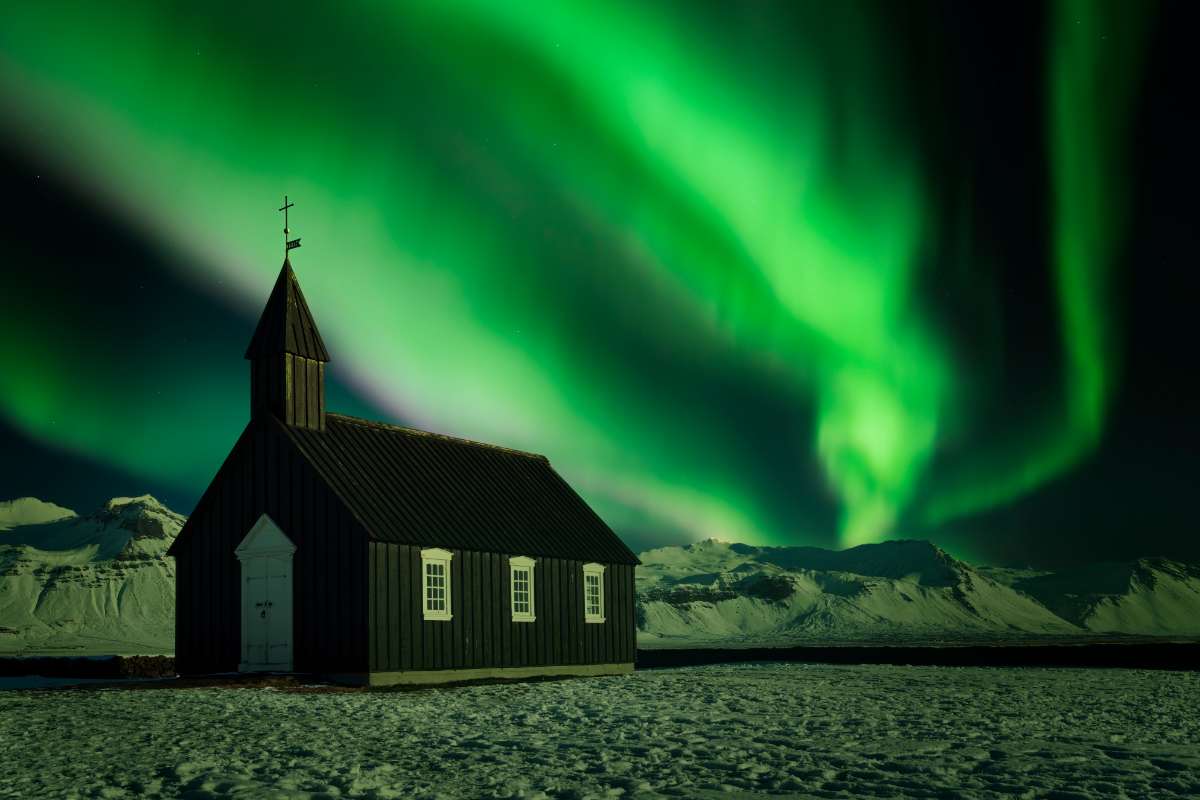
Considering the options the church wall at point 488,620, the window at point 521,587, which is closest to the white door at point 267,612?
the church wall at point 488,620

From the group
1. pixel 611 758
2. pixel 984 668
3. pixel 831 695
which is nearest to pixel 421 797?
pixel 611 758

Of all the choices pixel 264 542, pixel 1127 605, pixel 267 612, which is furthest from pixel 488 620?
pixel 1127 605

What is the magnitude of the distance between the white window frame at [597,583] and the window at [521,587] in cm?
264

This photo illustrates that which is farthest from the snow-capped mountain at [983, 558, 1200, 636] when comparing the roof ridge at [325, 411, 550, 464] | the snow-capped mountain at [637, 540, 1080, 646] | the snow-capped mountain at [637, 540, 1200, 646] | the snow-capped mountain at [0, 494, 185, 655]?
the roof ridge at [325, 411, 550, 464]

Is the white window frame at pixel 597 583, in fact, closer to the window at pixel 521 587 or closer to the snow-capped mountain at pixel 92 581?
the window at pixel 521 587

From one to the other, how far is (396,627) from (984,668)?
71.4 ft

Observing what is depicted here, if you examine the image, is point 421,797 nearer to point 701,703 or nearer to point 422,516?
point 701,703

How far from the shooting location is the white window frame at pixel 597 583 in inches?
1409

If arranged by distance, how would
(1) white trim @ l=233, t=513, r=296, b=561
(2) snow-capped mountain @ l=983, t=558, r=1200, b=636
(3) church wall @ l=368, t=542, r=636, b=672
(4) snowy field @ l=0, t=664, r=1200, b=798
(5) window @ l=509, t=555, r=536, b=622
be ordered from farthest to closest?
1. (2) snow-capped mountain @ l=983, t=558, r=1200, b=636
2. (5) window @ l=509, t=555, r=536, b=622
3. (1) white trim @ l=233, t=513, r=296, b=561
4. (3) church wall @ l=368, t=542, r=636, b=672
5. (4) snowy field @ l=0, t=664, r=1200, b=798

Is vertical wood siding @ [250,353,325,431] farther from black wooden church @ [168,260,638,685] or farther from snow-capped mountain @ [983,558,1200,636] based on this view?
snow-capped mountain @ [983,558,1200,636]

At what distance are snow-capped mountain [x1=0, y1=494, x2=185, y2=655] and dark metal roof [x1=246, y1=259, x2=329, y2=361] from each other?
67213mm

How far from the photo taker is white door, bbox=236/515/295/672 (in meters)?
29.2

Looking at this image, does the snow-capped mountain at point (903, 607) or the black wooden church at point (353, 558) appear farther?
the snow-capped mountain at point (903, 607)

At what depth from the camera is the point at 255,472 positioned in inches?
1201
